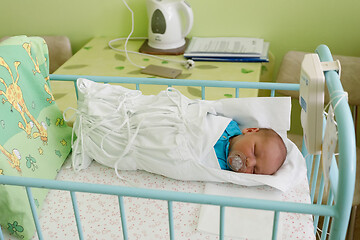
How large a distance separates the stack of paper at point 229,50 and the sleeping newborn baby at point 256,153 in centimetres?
70

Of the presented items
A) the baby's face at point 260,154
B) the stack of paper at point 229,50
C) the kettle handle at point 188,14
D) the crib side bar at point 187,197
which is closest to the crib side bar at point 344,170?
the crib side bar at point 187,197

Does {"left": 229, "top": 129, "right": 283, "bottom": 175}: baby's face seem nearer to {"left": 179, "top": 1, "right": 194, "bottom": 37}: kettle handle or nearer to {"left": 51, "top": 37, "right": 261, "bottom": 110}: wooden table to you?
{"left": 51, "top": 37, "right": 261, "bottom": 110}: wooden table

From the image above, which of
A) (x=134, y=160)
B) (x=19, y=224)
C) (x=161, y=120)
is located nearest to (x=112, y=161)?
(x=134, y=160)

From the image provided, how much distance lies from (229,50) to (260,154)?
2.78 ft

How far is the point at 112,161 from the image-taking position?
133 cm

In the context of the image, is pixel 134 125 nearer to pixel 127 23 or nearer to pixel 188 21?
pixel 188 21

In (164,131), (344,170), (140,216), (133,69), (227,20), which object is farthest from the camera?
(227,20)

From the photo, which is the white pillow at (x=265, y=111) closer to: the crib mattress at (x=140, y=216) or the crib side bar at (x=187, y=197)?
the crib mattress at (x=140, y=216)

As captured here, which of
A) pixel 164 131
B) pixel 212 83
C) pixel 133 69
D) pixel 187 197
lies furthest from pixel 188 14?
pixel 187 197

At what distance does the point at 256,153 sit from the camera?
1263 millimetres

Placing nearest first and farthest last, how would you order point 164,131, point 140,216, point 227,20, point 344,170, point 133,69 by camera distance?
point 344,170 → point 140,216 → point 164,131 → point 133,69 → point 227,20

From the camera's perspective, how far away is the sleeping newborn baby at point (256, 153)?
125 cm

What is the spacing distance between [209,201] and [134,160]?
49 centimetres

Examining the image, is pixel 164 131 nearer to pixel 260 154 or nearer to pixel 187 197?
pixel 260 154
